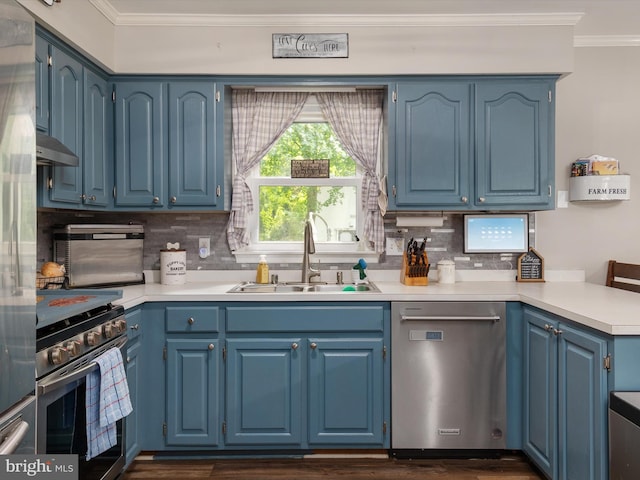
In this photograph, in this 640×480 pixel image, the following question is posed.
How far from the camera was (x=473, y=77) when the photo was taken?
2.79m

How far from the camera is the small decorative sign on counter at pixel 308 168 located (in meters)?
3.17

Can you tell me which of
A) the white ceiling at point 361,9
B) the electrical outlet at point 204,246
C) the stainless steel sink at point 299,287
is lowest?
the stainless steel sink at point 299,287

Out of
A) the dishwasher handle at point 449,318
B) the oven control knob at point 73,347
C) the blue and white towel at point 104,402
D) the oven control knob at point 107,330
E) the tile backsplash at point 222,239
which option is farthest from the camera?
the tile backsplash at point 222,239

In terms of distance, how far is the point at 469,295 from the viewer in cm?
246

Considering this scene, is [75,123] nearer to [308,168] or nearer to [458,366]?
[308,168]

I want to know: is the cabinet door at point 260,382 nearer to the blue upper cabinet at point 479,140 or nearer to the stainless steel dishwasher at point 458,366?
the stainless steel dishwasher at point 458,366

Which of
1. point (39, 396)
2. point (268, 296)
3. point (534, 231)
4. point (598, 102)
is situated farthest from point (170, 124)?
point (598, 102)

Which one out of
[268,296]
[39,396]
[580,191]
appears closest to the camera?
[39,396]

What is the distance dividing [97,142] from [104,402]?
153 centimetres

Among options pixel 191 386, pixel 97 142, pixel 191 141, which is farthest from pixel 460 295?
pixel 97 142

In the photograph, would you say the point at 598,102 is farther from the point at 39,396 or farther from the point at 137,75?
the point at 39,396

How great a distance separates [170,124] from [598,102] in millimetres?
2823

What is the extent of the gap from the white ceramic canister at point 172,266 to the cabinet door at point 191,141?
0.34 m

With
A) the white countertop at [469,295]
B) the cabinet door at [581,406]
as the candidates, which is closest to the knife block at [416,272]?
the white countertop at [469,295]
